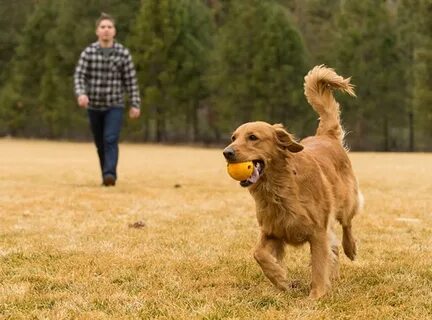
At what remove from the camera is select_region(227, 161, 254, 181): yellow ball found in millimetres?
3830

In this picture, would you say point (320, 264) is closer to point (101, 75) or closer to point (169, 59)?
point (101, 75)

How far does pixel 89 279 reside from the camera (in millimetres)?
4137

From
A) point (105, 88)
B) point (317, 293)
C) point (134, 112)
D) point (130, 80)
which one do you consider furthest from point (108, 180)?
point (317, 293)

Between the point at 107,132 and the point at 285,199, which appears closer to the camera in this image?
the point at 285,199

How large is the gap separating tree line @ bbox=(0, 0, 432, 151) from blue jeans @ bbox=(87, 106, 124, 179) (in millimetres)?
30678

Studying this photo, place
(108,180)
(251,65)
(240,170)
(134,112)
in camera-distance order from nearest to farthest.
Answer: (240,170)
(134,112)
(108,180)
(251,65)

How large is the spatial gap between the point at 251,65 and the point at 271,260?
38820 millimetres

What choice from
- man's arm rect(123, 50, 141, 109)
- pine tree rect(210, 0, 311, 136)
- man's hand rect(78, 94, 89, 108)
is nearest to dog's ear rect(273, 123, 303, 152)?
man's hand rect(78, 94, 89, 108)

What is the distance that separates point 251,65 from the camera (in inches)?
1655

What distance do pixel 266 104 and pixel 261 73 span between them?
6.83 feet

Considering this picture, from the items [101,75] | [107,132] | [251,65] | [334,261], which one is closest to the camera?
[334,261]

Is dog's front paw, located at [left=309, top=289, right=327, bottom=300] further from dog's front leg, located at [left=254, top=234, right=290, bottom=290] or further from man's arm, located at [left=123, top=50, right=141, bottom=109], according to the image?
man's arm, located at [left=123, top=50, right=141, bottom=109]

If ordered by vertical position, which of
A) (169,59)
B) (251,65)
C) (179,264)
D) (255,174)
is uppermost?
(169,59)

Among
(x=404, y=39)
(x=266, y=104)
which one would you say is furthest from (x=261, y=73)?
(x=404, y=39)
